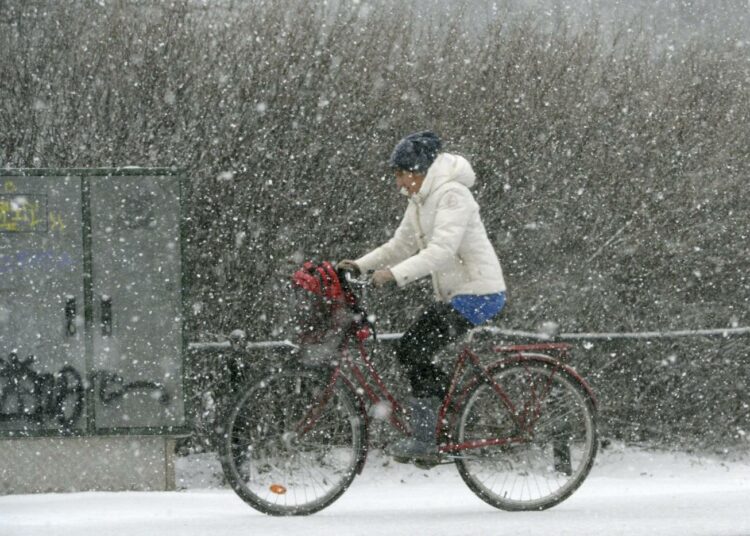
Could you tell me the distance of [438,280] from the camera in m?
6.25

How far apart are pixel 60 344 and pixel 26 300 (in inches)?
12.5

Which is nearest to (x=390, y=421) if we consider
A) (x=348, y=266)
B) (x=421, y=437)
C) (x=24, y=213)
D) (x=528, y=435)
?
(x=421, y=437)

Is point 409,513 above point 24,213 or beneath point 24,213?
beneath

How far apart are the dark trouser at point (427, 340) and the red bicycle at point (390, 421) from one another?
0.46 feet

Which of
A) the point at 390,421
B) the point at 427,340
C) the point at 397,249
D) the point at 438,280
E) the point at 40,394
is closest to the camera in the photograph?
the point at 427,340

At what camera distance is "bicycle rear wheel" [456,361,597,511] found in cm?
634

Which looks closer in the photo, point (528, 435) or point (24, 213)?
point (528, 435)

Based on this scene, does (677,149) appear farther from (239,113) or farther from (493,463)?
(493,463)

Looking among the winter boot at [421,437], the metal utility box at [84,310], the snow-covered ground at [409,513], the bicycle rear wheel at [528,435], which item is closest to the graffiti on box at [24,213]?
the metal utility box at [84,310]

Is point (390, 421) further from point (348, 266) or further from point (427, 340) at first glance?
point (348, 266)

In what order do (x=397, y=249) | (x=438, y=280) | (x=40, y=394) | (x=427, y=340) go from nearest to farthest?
(x=427, y=340)
(x=438, y=280)
(x=397, y=249)
(x=40, y=394)

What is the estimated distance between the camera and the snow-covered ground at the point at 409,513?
5.99 metres

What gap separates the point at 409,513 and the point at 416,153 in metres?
1.83

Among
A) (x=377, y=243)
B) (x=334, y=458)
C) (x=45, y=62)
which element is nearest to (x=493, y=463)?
(x=334, y=458)
